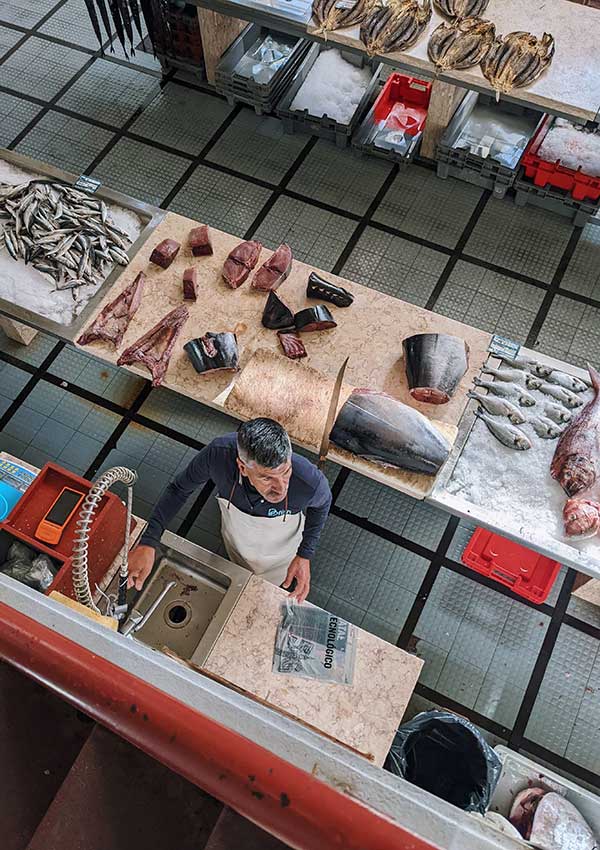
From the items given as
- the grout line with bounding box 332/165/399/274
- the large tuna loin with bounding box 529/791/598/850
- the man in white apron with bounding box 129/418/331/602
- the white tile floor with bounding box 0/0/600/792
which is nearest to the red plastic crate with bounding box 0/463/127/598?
the man in white apron with bounding box 129/418/331/602

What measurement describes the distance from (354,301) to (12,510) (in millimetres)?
2220

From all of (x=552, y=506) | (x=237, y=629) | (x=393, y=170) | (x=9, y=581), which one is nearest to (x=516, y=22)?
(x=393, y=170)

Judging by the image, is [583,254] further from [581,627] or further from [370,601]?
[370,601]

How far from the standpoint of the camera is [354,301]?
401cm

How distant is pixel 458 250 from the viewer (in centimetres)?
562

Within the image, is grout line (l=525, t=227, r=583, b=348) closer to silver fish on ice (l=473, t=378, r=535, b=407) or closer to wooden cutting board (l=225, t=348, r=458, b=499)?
silver fish on ice (l=473, t=378, r=535, b=407)

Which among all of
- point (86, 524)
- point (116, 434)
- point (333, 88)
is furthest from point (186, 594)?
point (333, 88)

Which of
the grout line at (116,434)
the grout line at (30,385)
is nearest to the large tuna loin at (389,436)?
the grout line at (116,434)

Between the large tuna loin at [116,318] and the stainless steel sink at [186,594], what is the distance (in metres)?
1.21

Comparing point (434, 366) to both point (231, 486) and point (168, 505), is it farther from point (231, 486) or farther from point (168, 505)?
point (168, 505)

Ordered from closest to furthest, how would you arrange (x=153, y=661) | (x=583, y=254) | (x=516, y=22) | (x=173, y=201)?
(x=153, y=661), (x=516, y=22), (x=583, y=254), (x=173, y=201)

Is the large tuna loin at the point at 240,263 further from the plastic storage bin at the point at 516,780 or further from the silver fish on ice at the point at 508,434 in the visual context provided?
the plastic storage bin at the point at 516,780

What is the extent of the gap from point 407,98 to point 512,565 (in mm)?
4339

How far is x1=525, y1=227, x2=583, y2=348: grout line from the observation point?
17.1ft
